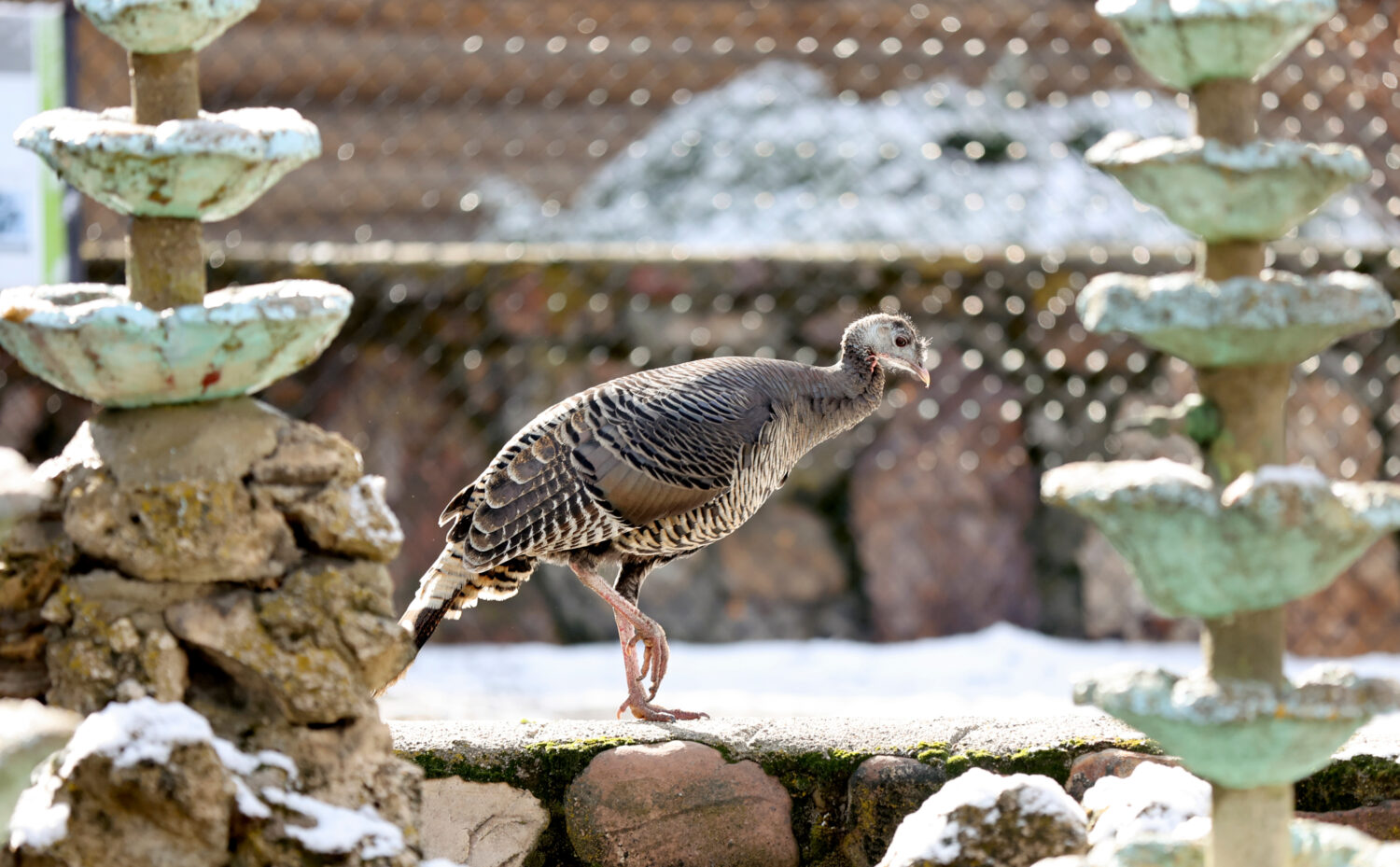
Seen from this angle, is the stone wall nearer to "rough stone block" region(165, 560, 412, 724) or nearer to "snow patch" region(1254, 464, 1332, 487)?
"rough stone block" region(165, 560, 412, 724)

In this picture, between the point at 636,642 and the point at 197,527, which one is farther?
the point at 636,642

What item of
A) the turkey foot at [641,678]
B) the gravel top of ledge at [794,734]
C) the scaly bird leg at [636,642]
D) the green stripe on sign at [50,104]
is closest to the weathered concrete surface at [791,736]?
the gravel top of ledge at [794,734]

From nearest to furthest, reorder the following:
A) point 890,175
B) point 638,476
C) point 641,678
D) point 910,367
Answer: point 638,476 → point 641,678 → point 910,367 → point 890,175

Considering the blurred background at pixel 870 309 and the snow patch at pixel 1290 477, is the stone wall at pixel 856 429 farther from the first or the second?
the snow patch at pixel 1290 477

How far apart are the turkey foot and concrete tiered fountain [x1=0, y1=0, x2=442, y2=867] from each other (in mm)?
1186

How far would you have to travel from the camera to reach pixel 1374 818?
8.59ft

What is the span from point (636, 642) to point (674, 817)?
75 cm

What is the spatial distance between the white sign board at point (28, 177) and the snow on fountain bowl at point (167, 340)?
3.20 m

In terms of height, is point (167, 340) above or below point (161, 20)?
below

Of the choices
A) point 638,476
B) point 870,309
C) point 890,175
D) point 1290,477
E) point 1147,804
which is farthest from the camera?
point 890,175

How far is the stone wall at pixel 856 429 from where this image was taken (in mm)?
5582

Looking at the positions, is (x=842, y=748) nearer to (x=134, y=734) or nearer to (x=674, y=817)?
(x=674, y=817)

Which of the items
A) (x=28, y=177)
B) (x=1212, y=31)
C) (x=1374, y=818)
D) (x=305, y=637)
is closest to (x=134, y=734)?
(x=305, y=637)

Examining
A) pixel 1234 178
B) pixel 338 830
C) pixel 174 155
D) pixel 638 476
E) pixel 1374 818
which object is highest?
pixel 174 155
